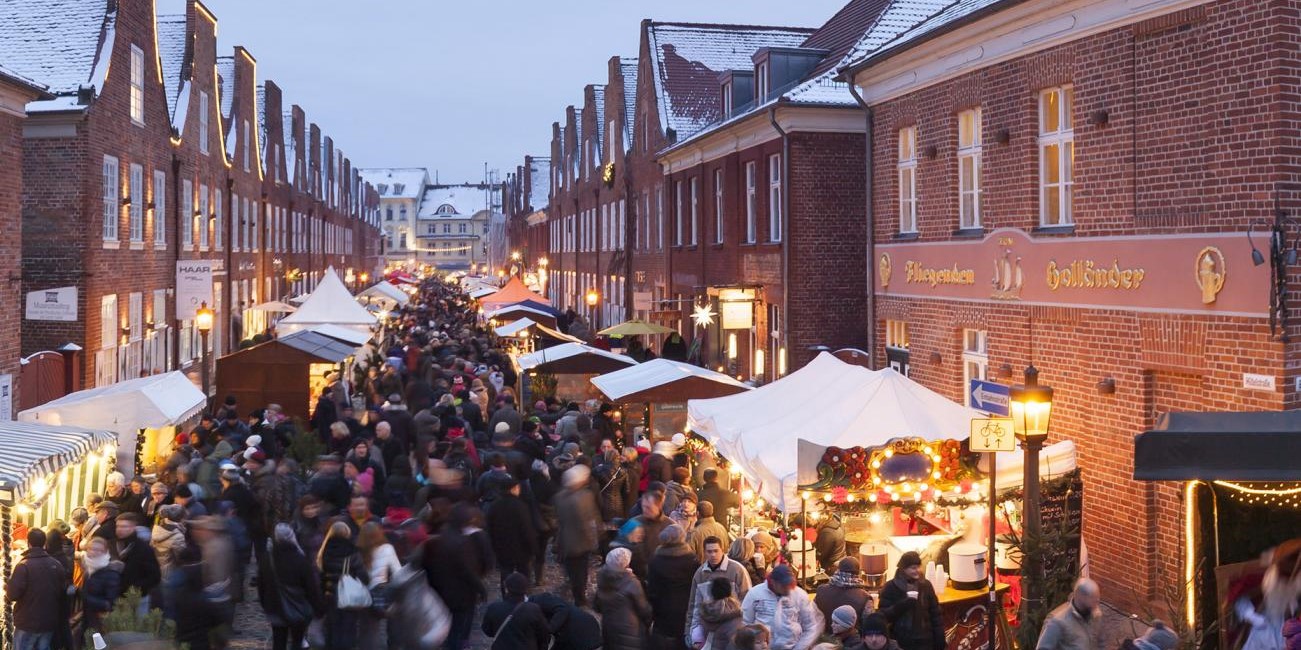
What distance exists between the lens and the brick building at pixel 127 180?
2370 cm

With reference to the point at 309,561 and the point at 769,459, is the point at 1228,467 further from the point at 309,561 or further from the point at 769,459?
the point at 309,561

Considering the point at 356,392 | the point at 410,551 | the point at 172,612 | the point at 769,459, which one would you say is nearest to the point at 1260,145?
the point at 769,459

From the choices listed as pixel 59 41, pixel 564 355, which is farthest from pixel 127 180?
pixel 564 355

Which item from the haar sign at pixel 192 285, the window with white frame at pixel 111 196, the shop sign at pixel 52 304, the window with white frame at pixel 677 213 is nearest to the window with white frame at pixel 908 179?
the shop sign at pixel 52 304

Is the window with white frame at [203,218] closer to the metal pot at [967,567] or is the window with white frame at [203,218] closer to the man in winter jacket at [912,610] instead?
the metal pot at [967,567]

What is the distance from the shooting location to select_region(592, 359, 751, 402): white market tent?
17.8m

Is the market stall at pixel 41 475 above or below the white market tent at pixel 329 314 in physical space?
below

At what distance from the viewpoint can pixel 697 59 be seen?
117 feet

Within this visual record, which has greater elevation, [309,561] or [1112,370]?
[1112,370]

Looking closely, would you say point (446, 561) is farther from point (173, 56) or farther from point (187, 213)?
point (173, 56)

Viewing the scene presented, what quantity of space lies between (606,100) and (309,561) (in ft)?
119

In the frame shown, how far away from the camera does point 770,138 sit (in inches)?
971

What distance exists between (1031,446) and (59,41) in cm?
Result: 2129

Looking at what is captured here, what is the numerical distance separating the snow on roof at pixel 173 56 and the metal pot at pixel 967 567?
962 inches
